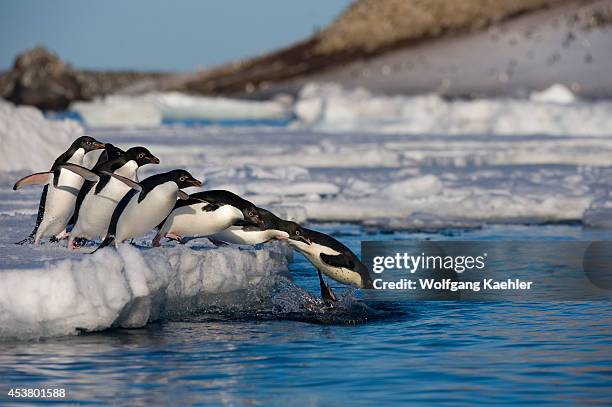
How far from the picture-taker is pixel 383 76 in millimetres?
71750

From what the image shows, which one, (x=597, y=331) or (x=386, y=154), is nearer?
(x=597, y=331)

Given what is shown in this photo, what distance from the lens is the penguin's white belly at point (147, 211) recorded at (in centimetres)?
877

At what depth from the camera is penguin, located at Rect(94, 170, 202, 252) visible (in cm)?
878

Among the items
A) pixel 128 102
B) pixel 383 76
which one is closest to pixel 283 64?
pixel 383 76

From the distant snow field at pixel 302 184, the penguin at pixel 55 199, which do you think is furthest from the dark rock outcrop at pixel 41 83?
the penguin at pixel 55 199

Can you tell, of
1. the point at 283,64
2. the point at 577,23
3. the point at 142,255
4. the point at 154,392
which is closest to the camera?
the point at 154,392

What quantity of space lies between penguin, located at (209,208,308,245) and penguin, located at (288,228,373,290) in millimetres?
60

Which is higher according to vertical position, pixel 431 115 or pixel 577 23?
pixel 577 23

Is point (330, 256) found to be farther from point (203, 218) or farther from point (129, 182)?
point (129, 182)

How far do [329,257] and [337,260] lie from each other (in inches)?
2.4

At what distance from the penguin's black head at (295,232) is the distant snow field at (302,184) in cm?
43

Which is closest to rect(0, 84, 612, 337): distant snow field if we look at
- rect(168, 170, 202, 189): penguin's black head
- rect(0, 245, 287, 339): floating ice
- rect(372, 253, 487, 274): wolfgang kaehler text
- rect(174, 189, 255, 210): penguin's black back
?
rect(0, 245, 287, 339): floating ice

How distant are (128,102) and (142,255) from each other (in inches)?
1270

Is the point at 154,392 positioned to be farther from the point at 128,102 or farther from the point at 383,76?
the point at 383,76
